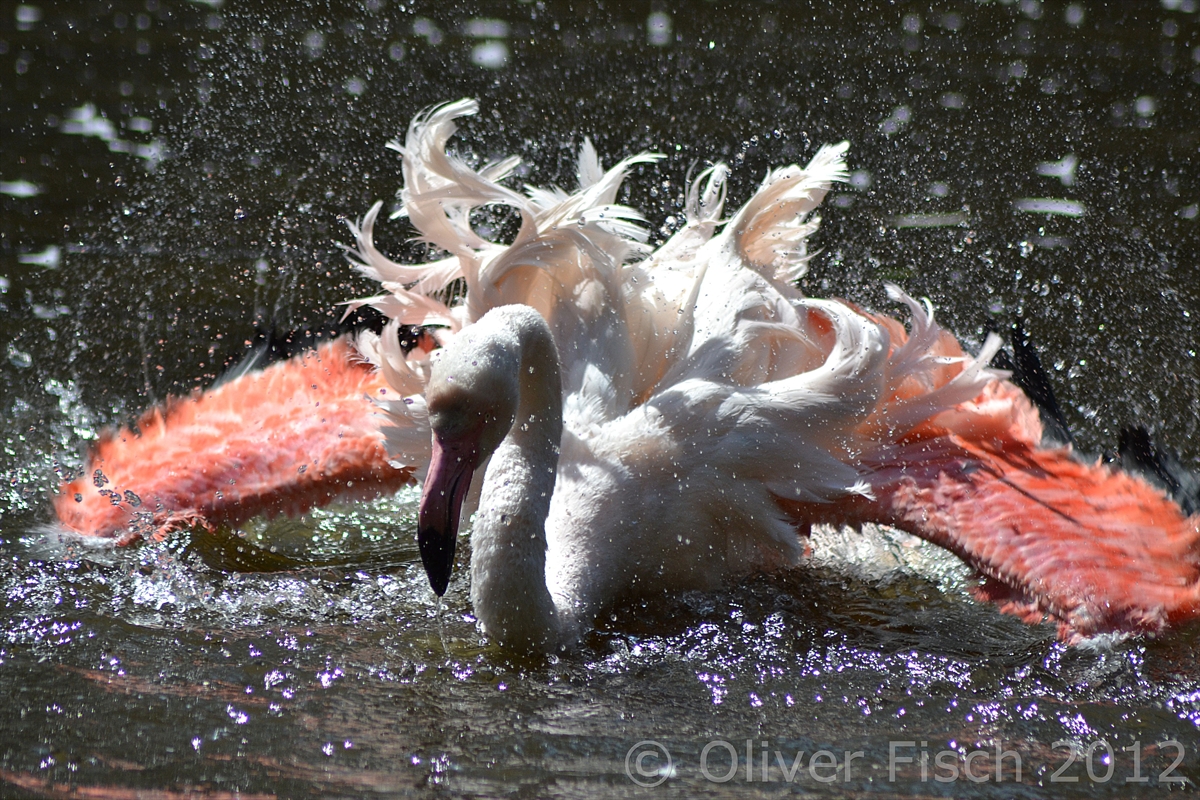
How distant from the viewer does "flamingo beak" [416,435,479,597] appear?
11.4 feet

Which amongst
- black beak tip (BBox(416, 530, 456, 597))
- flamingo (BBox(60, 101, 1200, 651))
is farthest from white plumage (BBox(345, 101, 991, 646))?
black beak tip (BBox(416, 530, 456, 597))

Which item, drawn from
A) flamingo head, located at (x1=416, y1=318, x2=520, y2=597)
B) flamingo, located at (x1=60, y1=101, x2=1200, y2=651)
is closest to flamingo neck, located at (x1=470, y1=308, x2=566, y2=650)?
flamingo, located at (x1=60, y1=101, x2=1200, y2=651)

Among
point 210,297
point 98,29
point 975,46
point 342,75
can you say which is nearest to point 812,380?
point 210,297

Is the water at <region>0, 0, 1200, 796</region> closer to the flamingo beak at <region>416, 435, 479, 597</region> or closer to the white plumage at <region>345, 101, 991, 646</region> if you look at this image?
the white plumage at <region>345, 101, 991, 646</region>

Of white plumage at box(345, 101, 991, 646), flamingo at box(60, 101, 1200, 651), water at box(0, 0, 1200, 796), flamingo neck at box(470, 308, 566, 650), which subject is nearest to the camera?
water at box(0, 0, 1200, 796)

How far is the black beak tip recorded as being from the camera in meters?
3.46

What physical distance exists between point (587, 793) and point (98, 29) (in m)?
9.89

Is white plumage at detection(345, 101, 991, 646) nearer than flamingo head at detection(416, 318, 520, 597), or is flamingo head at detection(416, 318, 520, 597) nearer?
flamingo head at detection(416, 318, 520, 597)

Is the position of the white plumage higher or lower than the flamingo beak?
higher

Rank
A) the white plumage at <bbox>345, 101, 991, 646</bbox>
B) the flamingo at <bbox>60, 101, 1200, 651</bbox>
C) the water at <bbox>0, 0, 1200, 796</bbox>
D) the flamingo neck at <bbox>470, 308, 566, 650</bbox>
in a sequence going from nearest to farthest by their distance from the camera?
the water at <bbox>0, 0, 1200, 796</bbox>, the flamingo neck at <bbox>470, 308, 566, 650</bbox>, the flamingo at <bbox>60, 101, 1200, 651</bbox>, the white plumage at <bbox>345, 101, 991, 646</bbox>

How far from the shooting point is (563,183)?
8.29 meters

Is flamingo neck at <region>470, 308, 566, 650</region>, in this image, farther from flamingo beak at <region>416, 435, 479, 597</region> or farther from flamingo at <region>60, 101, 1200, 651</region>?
flamingo beak at <region>416, 435, 479, 597</region>

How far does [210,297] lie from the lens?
7074 mm

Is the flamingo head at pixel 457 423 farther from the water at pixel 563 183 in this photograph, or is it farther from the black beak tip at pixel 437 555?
the water at pixel 563 183
